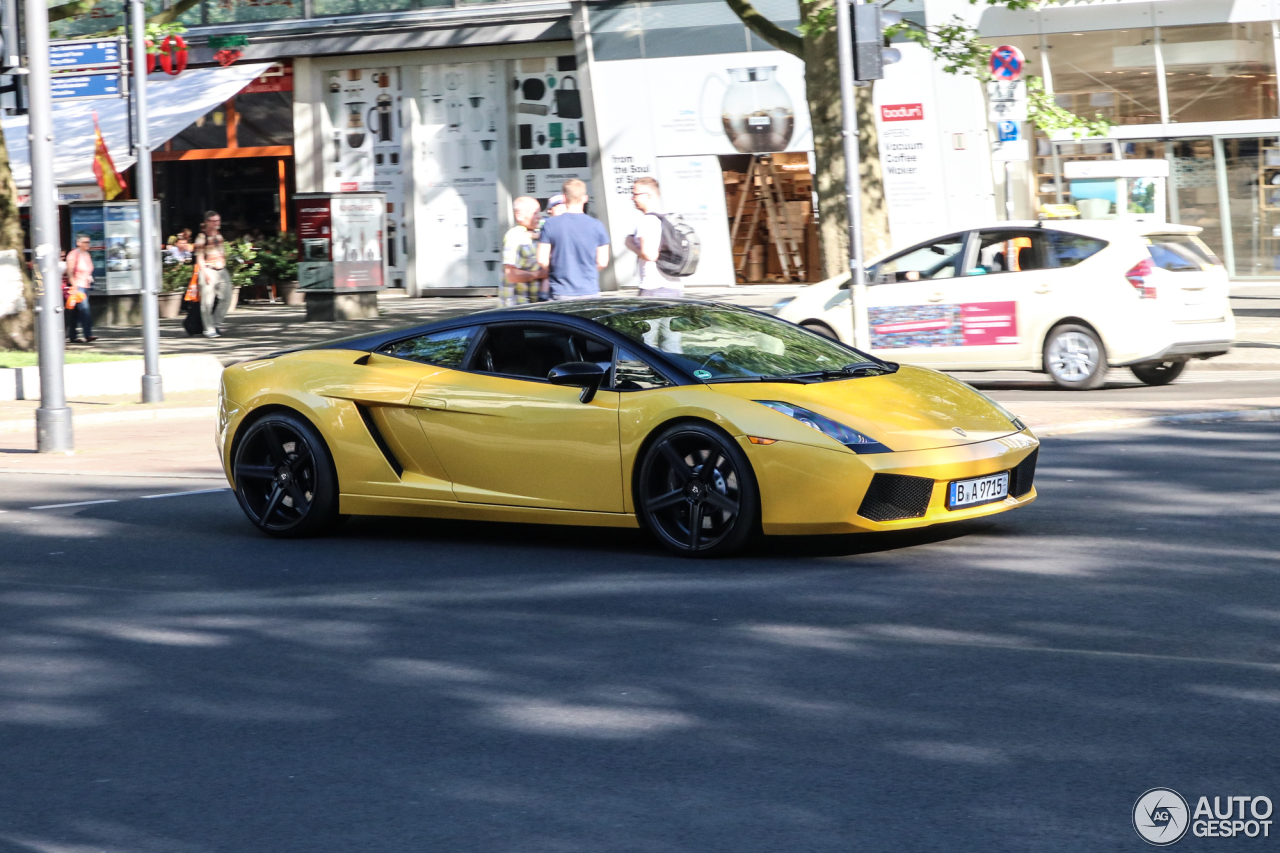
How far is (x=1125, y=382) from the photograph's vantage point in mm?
16984

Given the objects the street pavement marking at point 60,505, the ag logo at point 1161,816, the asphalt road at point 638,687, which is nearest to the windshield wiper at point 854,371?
the asphalt road at point 638,687

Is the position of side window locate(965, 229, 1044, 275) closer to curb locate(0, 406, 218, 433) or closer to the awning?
curb locate(0, 406, 218, 433)

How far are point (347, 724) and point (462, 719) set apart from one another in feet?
1.17

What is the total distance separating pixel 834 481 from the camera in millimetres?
7680

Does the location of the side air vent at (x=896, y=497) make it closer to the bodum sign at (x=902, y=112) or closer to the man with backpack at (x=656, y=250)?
the man with backpack at (x=656, y=250)

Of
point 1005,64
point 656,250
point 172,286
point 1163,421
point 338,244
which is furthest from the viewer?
point 172,286

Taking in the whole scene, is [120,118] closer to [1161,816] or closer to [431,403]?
[431,403]

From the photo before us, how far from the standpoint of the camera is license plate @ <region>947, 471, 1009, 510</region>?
7.92 m

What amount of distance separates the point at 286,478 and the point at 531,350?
1.53 m

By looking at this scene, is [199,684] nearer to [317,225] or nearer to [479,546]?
[479,546]

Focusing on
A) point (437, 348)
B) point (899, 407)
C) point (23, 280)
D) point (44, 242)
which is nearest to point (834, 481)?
point (899, 407)

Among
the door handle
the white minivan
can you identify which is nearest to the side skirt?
the door handle

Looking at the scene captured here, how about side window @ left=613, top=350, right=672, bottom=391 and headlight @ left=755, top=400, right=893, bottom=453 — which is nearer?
headlight @ left=755, top=400, right=893, bottom=453

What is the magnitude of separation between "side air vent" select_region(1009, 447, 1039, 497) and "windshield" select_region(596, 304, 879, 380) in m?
1.01
